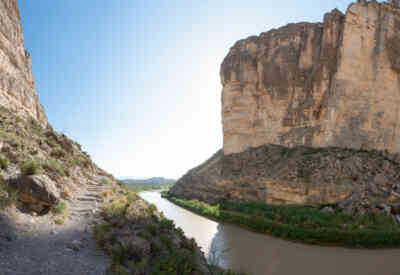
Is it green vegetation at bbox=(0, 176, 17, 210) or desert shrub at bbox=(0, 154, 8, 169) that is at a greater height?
desert shrub at bbox=(0, 154, 8, 169)

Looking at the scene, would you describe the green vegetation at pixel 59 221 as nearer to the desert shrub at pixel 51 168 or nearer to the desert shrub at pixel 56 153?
the desert shrub at pixel 51 168

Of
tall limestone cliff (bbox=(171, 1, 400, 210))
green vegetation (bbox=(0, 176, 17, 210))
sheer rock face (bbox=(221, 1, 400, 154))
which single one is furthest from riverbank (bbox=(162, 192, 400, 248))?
green vegetation (bbox=(0, 176, 17, 210))

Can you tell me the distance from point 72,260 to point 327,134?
60.2 ft

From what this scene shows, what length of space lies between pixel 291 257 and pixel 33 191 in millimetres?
10030

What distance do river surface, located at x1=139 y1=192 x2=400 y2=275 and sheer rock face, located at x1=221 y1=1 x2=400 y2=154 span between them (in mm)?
9150

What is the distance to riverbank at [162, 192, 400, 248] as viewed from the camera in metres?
10.4

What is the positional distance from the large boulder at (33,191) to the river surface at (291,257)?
16.2ft

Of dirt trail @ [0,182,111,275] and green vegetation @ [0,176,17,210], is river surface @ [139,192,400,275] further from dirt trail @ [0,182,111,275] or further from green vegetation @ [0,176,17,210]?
green vegetation @ [0,176,17,210]

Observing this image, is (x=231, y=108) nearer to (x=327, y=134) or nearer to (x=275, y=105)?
(x=275, y=105)

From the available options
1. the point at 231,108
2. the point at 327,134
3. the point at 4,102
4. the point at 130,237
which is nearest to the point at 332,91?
the point at 327,134

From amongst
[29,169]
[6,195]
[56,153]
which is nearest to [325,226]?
[56,153]

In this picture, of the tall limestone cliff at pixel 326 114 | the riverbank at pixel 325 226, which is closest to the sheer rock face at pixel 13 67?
the riverbank at pixel 325 226

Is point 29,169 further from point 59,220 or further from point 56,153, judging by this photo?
point 56,153

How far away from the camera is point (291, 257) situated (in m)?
9.46
